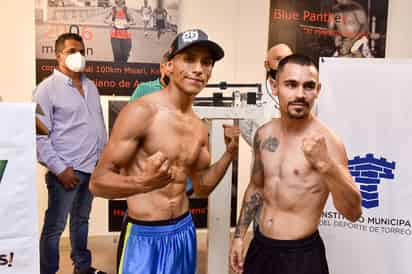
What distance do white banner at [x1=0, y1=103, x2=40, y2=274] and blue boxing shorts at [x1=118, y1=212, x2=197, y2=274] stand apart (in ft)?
1.72

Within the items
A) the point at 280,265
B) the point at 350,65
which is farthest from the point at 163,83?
the point at 280,265

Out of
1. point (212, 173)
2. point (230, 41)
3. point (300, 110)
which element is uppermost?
point (230, 41)

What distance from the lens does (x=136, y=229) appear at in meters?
1.62

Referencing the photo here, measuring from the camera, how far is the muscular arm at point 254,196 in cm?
187

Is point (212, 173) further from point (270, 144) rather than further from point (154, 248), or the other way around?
point (154, 248)

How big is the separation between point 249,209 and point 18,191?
1007 millimetres

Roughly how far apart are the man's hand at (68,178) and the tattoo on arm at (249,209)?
135 cm

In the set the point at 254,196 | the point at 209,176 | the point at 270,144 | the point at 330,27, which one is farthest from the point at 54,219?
the point at 330,27

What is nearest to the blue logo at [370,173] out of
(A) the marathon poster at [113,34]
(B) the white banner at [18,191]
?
(B) the white banner at [18,191]

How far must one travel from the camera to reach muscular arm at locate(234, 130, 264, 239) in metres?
1.87

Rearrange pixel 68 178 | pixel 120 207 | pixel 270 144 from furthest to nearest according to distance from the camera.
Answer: pixel 120 207 → pixel 68 178 → pixel 270 144

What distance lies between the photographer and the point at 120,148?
5.00 feet

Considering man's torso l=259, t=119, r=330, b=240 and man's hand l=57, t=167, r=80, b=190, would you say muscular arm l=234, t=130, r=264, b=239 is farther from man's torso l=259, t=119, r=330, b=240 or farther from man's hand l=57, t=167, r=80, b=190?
man's hand l=57, t=167, r=80, b=190

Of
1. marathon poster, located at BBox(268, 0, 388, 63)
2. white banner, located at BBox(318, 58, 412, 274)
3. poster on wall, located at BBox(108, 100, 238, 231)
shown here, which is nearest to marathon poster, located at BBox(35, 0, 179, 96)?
poster on wall, located at BBox(108, 100, 238, 231)
